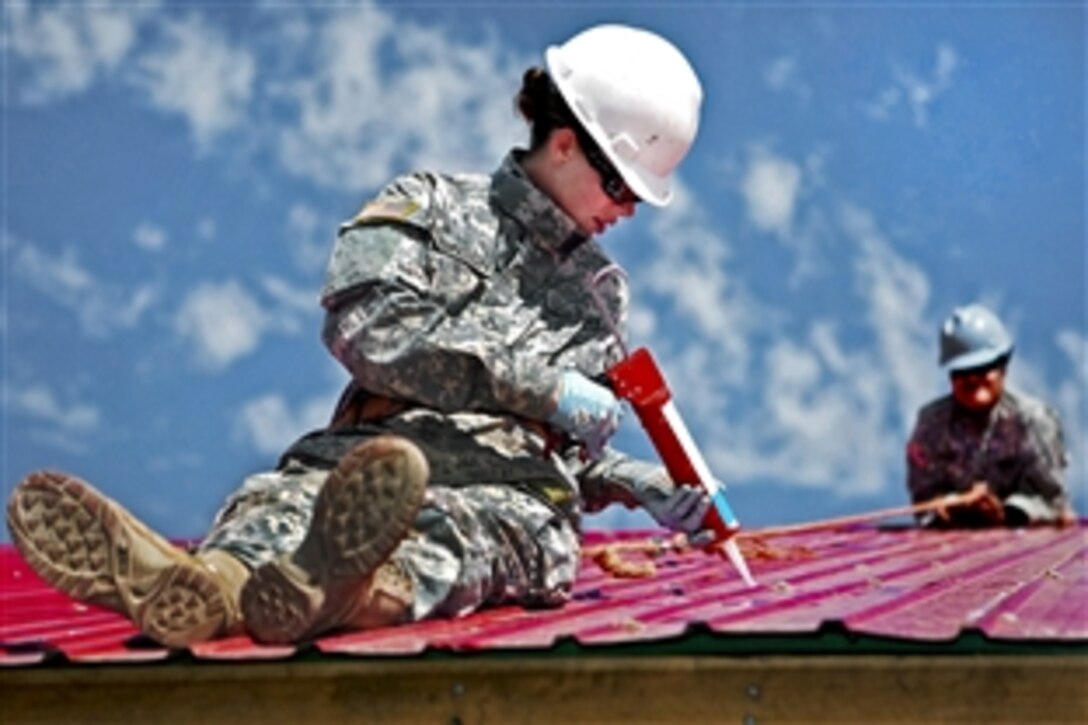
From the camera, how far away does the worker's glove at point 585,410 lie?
3.71 meters

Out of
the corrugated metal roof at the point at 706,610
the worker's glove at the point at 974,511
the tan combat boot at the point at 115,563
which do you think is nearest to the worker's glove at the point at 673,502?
the corrugated metal roof at the point at 706,610

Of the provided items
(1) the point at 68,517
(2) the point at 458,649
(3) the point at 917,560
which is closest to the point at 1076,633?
(2) the point at 458,649

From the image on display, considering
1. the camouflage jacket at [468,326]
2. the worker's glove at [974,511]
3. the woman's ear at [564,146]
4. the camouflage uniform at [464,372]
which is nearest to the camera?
the camouflage uniform at [464,372]

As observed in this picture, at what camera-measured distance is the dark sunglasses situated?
4.00 metres

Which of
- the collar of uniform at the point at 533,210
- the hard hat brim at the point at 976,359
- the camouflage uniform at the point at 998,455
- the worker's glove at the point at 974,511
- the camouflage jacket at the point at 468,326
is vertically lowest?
the camouflage jacket at the point at 468,326

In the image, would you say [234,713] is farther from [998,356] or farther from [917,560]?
[998,356]

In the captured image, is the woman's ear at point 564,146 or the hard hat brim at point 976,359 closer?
the woman's ear at point 564,146

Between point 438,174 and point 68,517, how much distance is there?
4.10ft

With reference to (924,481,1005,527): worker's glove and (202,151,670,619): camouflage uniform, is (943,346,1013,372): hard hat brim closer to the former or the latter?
(924,481,1005,527): worker's glove

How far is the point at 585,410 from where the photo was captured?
371cm

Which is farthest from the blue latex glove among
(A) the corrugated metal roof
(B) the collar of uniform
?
(B) the collar of uniform

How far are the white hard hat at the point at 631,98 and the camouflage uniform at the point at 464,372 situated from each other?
0.63 feet

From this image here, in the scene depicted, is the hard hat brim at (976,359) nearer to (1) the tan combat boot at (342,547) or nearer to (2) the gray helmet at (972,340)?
(2) the gray helmet at (972,340)

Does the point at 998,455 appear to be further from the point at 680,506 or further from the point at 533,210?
the point at 533,210
